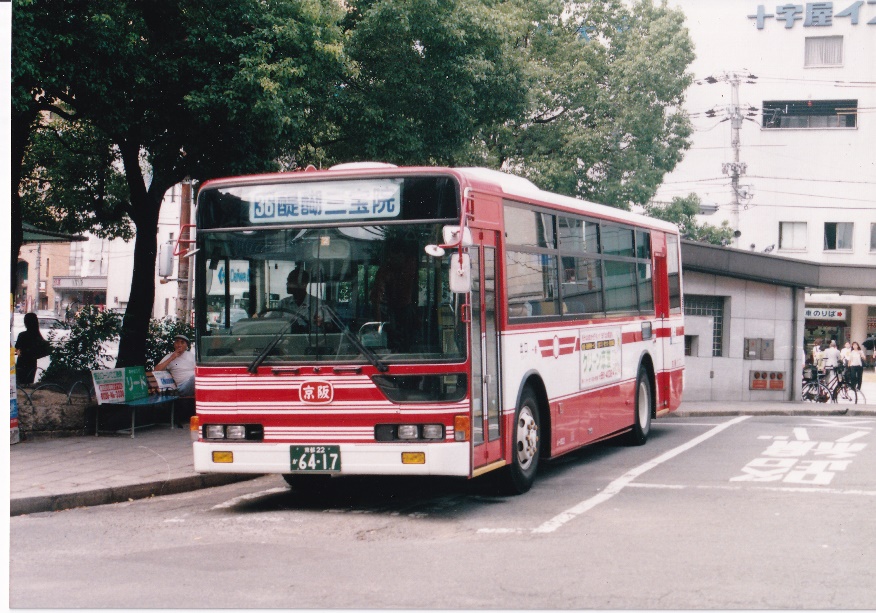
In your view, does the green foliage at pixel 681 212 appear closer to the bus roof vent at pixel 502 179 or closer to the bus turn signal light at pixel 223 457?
the bus roof vent at pixel 502 179

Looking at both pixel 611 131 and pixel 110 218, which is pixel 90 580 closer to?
pixel 110 218

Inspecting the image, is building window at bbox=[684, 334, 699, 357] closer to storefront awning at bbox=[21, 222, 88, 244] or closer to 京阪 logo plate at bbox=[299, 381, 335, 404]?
storefront awning at bbox=[21, 222, 88, 244]

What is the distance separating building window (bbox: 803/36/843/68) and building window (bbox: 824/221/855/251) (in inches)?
292

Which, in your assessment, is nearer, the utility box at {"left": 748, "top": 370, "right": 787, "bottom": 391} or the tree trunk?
the tree trunk

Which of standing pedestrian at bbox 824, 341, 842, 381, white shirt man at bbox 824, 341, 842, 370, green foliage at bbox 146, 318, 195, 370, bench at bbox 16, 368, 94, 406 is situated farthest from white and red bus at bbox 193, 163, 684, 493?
white shirt man at bbox 824, 341, 842, 370

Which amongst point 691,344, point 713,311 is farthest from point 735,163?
point 691,344

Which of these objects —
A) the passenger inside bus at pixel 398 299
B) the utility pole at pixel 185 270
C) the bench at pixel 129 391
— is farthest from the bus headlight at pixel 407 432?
the utility pole at pixel 185 270

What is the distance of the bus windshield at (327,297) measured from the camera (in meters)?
8.57

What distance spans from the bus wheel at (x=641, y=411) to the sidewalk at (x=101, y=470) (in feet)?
18.1

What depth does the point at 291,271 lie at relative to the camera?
890 centimetres

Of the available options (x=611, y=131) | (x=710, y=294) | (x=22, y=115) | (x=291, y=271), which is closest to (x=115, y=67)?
(x=22, y=115)

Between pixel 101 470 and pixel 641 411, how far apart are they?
23.9ft

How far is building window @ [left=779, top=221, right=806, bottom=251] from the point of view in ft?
156

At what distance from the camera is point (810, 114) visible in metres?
46.1
